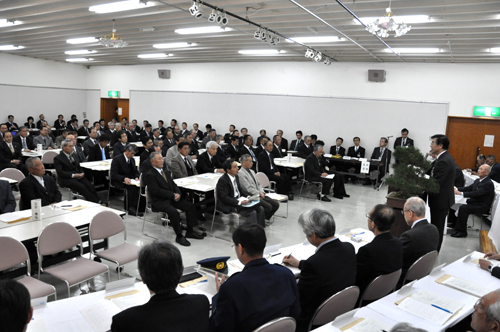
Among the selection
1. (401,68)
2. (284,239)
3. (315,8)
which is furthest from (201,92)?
(284,239)

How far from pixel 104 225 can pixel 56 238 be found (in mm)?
547

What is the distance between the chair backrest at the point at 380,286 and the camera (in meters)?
2.88

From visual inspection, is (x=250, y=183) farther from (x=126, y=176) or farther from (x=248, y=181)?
(x=126, y=176)

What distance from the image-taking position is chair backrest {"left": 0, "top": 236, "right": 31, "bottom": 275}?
312cm

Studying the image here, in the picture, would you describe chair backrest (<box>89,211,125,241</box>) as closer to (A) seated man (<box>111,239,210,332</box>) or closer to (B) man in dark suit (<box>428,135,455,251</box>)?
(A) seated man (<box>111,239,210,332</box>)

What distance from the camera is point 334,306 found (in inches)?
97.5

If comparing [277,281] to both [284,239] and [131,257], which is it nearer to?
[131,257]

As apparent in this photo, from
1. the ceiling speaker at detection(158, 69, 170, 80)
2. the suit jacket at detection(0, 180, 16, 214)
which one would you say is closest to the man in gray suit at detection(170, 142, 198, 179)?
the suit jacket at detection(0, 180, 16, 214)

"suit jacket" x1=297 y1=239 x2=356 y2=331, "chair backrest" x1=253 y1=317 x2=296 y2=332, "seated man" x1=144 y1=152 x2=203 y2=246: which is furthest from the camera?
"seated man" x1=144 y1=152 x2=203 y2=246

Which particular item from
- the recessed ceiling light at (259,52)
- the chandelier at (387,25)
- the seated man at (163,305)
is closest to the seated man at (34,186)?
the seated man at (163,305)

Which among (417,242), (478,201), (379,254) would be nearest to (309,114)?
(478,201)

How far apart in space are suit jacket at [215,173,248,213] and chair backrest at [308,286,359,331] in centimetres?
323

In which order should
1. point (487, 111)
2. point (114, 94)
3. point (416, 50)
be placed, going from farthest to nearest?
point (114, 94)
point (487, 111)
point (416, 50)

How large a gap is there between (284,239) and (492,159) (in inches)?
214
